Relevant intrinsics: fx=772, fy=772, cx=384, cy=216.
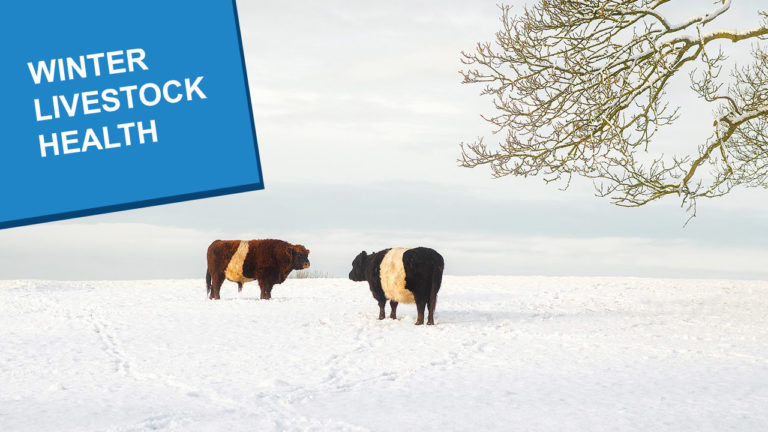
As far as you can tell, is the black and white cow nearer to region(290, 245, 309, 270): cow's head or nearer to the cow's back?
region(290, 245, 309, 270): cow's head

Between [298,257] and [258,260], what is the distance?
793mm

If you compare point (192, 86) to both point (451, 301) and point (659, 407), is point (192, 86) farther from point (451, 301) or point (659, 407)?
point (451, 301)

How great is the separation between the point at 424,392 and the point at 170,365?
10.5ft

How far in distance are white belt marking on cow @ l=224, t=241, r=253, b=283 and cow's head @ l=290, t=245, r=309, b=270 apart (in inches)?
36.4

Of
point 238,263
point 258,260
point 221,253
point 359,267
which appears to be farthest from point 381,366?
point 221,253

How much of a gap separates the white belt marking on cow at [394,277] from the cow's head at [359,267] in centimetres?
107

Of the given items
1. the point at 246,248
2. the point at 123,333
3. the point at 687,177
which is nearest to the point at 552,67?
the point at 687,177

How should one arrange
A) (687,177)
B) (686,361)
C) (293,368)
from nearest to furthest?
(293,368) → (686,361) → (687,177)

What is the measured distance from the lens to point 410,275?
11.0 metres

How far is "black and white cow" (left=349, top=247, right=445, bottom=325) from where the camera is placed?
36.1 feet

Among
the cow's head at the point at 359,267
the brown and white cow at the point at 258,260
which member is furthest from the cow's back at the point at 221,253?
the cow's head at the point at 359,267

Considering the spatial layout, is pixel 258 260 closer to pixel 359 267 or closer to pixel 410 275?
pixel 359 267

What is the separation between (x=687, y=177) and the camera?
1330 centimetres

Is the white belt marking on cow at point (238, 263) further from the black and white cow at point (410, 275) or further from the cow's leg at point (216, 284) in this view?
the black and white cow at point (410, 275)
